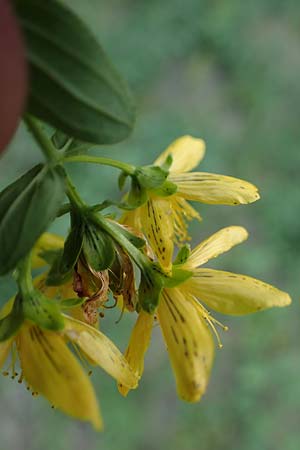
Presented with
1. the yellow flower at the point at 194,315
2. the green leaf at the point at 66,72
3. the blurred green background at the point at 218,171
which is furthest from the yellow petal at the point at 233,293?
the blurred green background at the point at 218,171

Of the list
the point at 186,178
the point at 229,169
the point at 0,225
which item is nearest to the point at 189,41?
the point at 229,169

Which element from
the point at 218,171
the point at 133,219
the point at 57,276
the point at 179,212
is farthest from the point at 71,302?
the point at 218,171

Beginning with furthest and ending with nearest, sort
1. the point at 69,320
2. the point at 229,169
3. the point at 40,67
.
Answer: the point at 229,169 → the point at 69,320 → the point at 40,67

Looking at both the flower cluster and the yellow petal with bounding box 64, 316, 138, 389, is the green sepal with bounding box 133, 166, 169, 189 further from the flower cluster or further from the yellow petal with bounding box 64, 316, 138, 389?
the yellow petal with bounding box 64, 316, 138, 389

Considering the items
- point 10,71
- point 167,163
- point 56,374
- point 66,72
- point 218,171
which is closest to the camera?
point 10,71

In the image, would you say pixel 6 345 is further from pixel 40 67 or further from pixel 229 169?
pixel 229 169

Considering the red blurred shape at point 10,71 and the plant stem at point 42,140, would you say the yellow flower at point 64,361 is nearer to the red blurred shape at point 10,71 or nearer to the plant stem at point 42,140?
the plant stem at point 42,140

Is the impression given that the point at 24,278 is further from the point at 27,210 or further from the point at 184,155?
the point at 184,155
